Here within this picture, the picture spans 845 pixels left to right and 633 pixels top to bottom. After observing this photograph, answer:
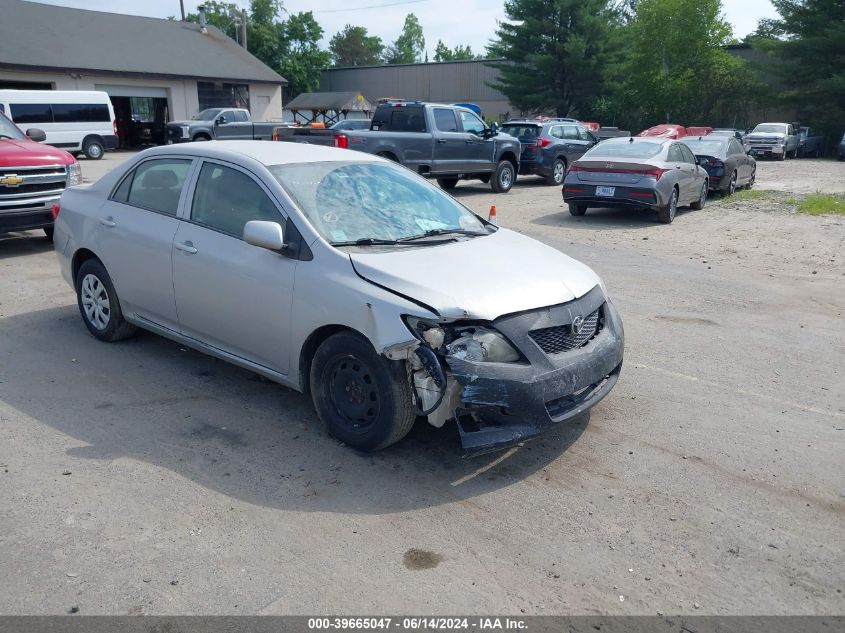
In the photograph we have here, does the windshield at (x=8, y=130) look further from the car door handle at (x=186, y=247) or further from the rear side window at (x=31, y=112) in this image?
the rear side window at (x=31, y=112)

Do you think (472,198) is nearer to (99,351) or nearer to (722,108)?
(99,351)

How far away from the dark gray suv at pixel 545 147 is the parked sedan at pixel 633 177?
627cm

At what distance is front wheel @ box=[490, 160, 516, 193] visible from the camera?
18.8 m

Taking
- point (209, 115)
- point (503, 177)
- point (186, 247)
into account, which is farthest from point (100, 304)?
point (209, 115)

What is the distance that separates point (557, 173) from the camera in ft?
70.0

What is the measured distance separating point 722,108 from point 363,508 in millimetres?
47611

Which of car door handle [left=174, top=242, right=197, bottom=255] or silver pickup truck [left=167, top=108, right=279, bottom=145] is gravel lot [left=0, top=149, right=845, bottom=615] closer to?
car door handle [left=174, top=242, right=197, bottom=255]

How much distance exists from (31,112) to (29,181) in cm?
1954

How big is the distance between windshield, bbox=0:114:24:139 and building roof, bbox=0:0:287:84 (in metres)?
24.3

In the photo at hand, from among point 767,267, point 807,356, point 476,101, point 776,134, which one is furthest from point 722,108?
point 807,356

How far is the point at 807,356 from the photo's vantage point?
6.43 meters

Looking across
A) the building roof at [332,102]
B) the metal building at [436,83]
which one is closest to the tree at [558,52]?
the metal building at [436,83]

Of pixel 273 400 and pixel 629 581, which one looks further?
pixel 273 400

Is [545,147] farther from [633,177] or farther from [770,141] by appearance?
[770,141]
